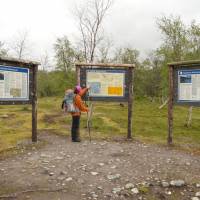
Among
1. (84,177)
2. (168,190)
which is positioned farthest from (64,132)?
(168,190)

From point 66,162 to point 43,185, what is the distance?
1.53 m

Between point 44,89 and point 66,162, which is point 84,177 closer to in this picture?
point 66,162

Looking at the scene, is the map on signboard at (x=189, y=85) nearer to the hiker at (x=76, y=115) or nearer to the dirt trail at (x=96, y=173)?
the dirt trail at (x=96, y=173)

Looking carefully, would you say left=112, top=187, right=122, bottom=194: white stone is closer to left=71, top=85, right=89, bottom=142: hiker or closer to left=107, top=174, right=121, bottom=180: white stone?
left=107, top=174, right=121, bottom=180: white stone

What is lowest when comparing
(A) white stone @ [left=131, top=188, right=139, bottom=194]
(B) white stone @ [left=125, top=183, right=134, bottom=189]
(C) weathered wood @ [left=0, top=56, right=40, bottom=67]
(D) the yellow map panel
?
(A) white stone @ [left=131, top=188, right=139, bottom=194]

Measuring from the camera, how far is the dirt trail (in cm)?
643

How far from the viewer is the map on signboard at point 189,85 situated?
34.6 feet

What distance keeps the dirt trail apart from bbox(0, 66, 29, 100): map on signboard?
170 centimetres

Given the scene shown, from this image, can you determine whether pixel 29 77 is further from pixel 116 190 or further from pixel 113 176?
pixel 116 190

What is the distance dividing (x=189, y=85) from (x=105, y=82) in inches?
110

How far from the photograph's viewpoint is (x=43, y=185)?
6.66 metres

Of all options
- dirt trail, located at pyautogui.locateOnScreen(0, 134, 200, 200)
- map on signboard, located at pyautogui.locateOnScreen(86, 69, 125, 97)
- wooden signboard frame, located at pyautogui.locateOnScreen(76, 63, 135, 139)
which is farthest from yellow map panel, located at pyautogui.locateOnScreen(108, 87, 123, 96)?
dirt trail, located at pyautogui.locateOnScreen(0, 134, 200, 200)

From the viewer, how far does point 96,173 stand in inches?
291

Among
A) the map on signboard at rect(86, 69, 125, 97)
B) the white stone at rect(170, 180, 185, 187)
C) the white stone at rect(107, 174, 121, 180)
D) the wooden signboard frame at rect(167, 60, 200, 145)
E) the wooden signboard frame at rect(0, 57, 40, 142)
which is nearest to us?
the white stone at rect(170, 180, 185, 187)
